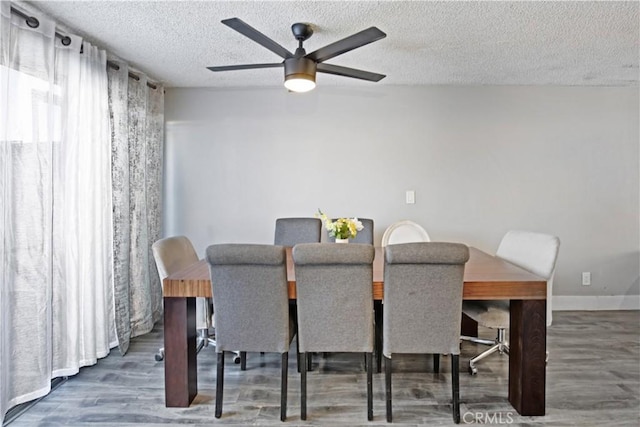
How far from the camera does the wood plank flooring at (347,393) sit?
6.84 feet

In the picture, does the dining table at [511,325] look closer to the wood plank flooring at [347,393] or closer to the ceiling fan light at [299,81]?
the wood plank flooring at [347,393]

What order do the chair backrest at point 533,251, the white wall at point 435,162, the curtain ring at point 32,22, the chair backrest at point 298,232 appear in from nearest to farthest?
the curtain ring at point 32,22, the chair backrest at point 533,251, the chair backrest at point 298,232, the white wall at point 435,162

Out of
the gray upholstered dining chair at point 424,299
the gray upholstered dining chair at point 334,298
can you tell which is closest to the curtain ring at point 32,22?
the gray upholstered dining chair at point 334,298

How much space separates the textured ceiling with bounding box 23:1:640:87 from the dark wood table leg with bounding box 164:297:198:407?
171 cm

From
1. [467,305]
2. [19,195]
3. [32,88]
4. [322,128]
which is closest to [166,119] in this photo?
[322,128]

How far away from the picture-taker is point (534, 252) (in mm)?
2590

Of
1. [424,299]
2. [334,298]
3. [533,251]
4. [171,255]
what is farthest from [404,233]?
[171,255]

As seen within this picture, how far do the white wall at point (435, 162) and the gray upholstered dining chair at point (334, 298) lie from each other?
6.77ft

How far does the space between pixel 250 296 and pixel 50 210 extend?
133 centimetres

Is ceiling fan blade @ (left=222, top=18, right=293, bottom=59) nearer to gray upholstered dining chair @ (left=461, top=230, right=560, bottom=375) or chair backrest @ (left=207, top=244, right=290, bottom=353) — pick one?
chair backrest @ (left=207, top=244, right=290, bottom=353)

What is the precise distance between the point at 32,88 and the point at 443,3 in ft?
7.70

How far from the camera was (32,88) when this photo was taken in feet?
7.33

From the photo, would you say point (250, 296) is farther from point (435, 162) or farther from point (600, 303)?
point (600, 303)

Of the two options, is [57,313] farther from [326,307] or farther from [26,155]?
[326,307]
